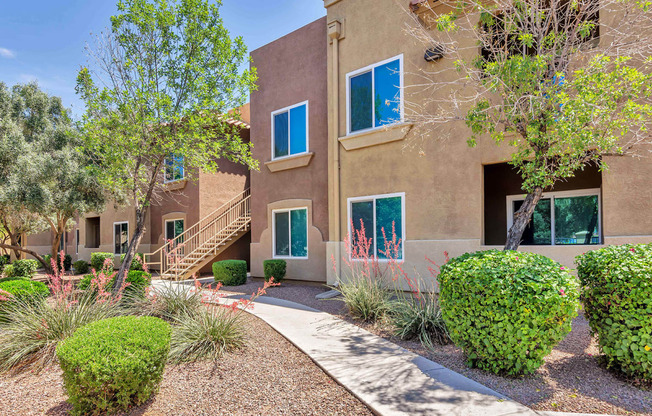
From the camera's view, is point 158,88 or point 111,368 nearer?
point 111,368

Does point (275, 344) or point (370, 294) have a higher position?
point (370, 294)

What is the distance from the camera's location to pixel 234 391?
14.7 ft

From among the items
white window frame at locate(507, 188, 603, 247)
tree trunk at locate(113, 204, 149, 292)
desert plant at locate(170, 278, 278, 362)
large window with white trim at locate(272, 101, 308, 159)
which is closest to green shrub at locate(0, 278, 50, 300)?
tree trunk at locate(113, 204, 149, 292)

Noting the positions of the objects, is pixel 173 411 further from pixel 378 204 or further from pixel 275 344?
pixel 378 204

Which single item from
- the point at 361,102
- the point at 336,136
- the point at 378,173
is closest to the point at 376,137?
the point at 378,173

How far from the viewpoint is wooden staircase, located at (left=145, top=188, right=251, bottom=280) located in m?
14.8

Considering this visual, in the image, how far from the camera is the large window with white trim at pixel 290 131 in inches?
497

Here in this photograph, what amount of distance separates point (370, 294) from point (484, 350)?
3061mm

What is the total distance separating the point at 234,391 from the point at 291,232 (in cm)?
839

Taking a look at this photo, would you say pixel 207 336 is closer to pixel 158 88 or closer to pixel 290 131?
pixel 158 88

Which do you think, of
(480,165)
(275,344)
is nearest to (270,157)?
(480,165)

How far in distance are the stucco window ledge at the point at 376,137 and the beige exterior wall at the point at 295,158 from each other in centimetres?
134

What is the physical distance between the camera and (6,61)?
42.7 feet

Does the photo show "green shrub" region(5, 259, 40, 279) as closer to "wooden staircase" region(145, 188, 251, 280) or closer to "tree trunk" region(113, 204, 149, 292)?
"wooden staircase" region(145, 188, 251, 280)
